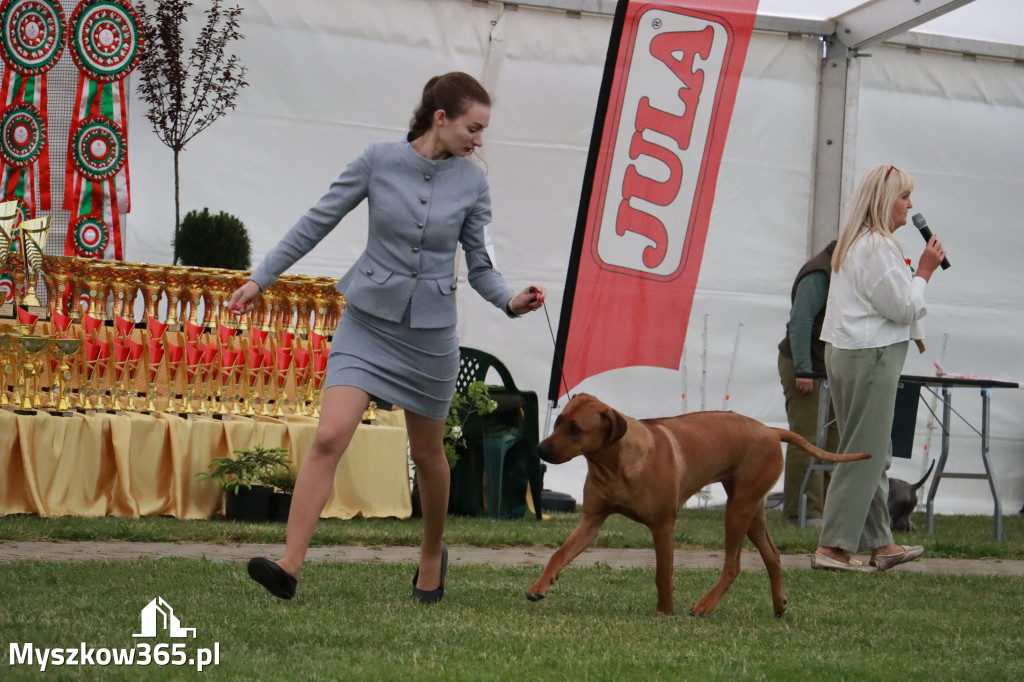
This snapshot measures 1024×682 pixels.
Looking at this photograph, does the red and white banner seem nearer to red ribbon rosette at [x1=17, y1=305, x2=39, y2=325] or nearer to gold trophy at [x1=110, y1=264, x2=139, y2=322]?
gold trophy at [x1=110, y1=264, x2=139, y2=322]

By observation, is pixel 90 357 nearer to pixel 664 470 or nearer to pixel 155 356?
pixel 155 356

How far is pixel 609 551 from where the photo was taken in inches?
284

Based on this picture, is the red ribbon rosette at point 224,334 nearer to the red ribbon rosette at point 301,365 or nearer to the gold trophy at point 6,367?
the red ribbon rosette at point 301,365

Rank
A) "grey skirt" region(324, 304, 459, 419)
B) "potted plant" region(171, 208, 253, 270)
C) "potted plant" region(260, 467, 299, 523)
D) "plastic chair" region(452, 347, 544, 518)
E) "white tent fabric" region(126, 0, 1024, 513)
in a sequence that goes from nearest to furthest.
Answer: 1. "grey skirt" region(324, 304, 459, 419)
2. "potted plant" region(260, 467, 299, 523)
3. "potted plant" region(171, 208, 253, 270)
4. "plastic chair" region(452, 347, 544, 518)
5. "white tent fabric" region(126, 0, 1024, 513)

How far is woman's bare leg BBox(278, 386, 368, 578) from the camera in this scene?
4148 mm

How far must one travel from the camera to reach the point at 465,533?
7.31m

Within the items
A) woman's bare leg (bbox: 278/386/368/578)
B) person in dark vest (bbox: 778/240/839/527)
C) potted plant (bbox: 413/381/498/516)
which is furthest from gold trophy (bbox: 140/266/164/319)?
person in dark vest (bbox: 778/240/839/527)

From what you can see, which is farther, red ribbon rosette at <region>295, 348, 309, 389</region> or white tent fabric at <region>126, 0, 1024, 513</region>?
white tent fabric at <region>126, 0, 1024, 513</region>

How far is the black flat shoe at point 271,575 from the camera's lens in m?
4.04

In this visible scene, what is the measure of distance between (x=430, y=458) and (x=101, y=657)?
148 cm

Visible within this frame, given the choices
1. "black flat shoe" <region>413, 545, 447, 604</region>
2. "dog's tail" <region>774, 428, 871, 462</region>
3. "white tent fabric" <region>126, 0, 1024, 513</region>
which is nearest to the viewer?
"black flat shoe" <region>413, 545, 447, 604</region>

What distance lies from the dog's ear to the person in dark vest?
14.5ft

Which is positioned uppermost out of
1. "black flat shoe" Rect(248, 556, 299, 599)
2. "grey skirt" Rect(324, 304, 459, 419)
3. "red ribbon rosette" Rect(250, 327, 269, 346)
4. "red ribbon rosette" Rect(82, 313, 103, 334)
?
"grey skirt" Rect(324, 304, 459, 419)

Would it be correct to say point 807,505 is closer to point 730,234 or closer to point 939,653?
point 730,234
